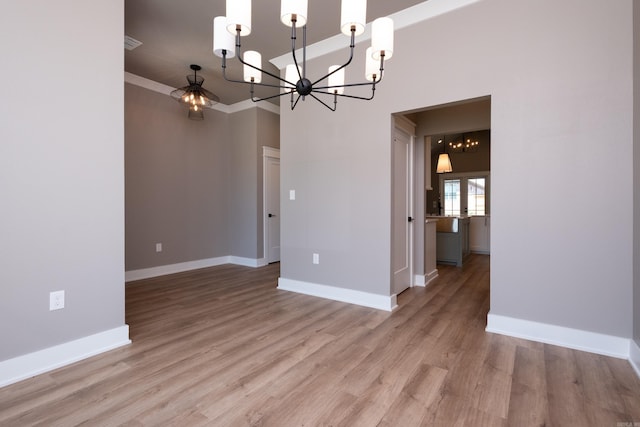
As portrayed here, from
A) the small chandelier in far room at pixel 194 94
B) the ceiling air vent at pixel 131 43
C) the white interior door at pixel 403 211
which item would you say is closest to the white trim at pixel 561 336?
the white interior door at pixel 403 211

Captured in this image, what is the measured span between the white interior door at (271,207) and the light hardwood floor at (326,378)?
263 cm

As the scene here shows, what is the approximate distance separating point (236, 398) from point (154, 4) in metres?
3.37

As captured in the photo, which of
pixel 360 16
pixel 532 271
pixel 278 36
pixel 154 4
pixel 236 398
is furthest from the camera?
pixel 278 36

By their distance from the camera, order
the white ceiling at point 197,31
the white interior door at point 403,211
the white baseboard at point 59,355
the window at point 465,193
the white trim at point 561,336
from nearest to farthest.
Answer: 1. the white baseboard at point 59,355
2. the white trim at point 561,336
3. the white ceiling at point 197,31
4. the white interior door at point 403,211
5. the window at point 465,193

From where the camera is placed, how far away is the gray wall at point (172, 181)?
Result: 4459 millimetres

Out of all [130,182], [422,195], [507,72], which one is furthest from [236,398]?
[130,182]

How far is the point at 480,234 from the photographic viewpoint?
692 cm

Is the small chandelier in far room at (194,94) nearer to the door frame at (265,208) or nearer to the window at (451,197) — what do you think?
the door frame at (265,208)

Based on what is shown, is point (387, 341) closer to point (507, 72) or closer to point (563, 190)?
point (563, 190)

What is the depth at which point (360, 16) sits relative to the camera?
1.57 meters

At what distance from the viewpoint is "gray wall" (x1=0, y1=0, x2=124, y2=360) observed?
187 cm

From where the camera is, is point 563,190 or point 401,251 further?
point 401,251

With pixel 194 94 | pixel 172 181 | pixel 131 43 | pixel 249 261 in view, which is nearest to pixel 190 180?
pixel 172 181

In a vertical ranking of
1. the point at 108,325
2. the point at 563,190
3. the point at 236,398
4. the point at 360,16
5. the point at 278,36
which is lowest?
the point at 236,398
